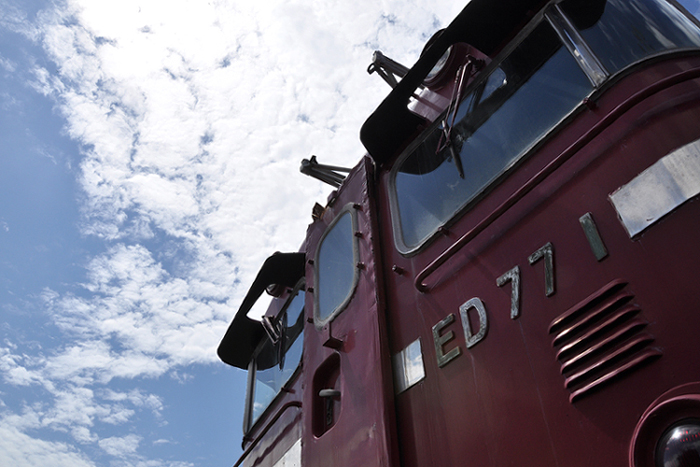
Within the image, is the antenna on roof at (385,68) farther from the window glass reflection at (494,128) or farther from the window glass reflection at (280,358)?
the window glass reflection at (280,358)

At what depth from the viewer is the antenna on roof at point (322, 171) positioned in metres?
4.68

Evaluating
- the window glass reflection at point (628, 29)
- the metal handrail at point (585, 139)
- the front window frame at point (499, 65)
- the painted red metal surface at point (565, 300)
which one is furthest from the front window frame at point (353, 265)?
the window glass reflection at point (628, 29)

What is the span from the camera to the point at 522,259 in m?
2.19

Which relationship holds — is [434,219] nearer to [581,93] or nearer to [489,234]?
[489,234]

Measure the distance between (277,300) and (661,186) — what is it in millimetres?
3933

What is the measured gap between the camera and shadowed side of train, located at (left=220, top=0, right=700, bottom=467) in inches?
65.5

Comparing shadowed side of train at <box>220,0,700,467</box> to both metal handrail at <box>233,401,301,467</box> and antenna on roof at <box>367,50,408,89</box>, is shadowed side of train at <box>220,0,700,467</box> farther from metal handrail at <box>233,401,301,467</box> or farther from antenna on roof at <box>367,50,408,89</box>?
antenna on roof at <box>367,50,408,89</box>

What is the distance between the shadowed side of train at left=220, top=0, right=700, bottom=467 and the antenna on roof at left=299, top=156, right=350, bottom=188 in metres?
0.86

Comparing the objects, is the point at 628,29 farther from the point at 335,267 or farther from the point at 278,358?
the point at 278,358

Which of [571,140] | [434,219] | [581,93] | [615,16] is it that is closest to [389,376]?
[434,219]

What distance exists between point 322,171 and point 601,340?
328 cm

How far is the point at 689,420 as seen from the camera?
1428mm

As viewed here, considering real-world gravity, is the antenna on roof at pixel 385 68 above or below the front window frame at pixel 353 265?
above

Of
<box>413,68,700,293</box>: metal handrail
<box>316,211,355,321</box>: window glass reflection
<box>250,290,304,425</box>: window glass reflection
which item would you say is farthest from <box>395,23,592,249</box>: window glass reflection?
<box>250,290,304,425</box>: window glass reflection
